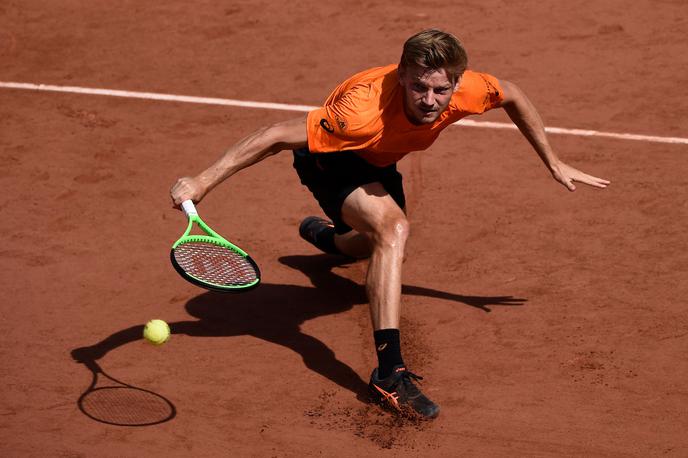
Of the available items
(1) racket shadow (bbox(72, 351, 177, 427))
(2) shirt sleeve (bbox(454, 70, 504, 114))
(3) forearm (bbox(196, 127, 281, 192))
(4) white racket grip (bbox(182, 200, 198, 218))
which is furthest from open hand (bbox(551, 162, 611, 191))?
(1) racket shadow (bbox(72, 351, 177, 427))

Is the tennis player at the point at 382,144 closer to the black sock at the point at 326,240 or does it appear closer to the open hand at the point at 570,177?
the open hand at the point at 570,177

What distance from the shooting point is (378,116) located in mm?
7586

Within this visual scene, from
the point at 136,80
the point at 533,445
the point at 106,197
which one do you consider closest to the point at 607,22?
the point at 136,80

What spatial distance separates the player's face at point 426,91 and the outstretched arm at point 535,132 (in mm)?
798

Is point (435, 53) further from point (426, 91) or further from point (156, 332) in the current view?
point (156, 332)

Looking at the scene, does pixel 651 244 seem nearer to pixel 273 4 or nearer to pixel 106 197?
pixel 106 197

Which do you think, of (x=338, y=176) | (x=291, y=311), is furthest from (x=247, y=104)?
(x=338, y=176)

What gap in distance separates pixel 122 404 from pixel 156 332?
0.70 metres

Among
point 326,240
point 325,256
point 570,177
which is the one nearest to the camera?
point 570,177

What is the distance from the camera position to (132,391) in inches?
307

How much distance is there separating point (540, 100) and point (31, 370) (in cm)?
567

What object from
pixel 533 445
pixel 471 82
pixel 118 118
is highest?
pixel 471 82

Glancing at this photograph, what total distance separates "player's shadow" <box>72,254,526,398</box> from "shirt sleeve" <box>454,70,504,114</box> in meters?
1.49

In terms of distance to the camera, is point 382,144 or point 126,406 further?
point 382,144
